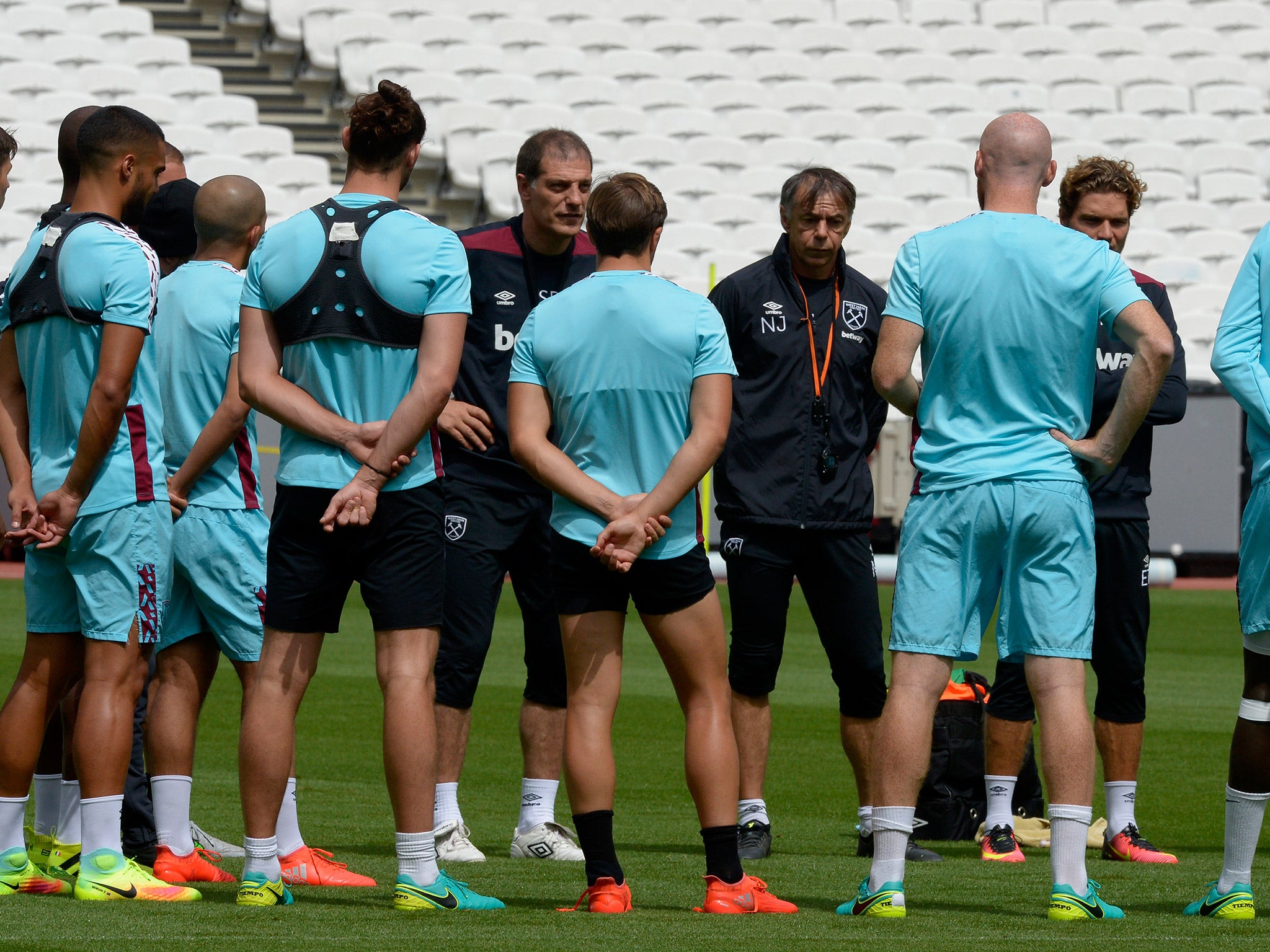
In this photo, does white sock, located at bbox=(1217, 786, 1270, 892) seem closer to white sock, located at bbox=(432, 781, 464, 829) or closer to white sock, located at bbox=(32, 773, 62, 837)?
white sock, located at bbox=(432, 781, 464, 829)

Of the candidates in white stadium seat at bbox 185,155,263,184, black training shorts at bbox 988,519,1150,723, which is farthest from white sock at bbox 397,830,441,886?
white stadium seat at bbox 185,155,263,184

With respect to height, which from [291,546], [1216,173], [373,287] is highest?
[1216,173]

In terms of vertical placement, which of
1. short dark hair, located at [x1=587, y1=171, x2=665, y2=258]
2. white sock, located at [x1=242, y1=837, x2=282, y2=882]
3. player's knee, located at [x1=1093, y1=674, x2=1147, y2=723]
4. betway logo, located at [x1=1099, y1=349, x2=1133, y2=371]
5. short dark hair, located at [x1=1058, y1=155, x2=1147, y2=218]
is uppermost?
short dark hair, located at [x1=1058, y1=155, x2=1147, y2=218]

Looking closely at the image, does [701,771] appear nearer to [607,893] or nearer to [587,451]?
[607,893]

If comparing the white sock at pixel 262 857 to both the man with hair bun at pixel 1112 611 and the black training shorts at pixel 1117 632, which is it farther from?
the black training shorts at pixel 1117 632

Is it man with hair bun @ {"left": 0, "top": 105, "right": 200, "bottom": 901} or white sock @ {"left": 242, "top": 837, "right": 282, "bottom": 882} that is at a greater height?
man with hair bun @ {"left": 0, "top": 105, "right": 200, "bottom": 901}

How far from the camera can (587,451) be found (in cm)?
446

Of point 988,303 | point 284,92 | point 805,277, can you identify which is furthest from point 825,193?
point 284,92

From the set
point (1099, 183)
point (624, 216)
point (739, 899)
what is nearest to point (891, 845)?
point (739, 899)

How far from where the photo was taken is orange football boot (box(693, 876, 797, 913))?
4387 mm

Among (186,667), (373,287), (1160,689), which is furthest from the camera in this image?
(1160,689)

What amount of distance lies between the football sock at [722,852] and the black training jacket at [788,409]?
1.36 metres

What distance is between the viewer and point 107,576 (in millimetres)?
4473

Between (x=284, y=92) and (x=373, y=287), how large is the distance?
17796 millimetres
